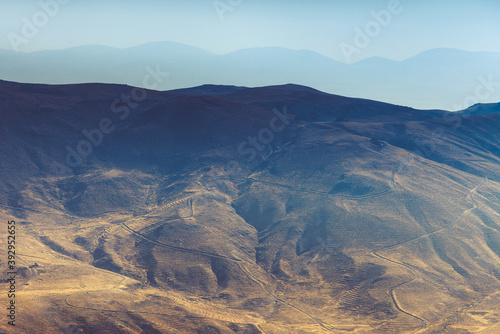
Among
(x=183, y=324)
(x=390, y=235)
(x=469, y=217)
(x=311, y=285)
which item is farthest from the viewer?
(x=469, y=217)

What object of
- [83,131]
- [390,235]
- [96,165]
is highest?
[83,131]

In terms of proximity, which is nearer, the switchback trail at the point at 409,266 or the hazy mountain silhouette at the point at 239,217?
the hazy mountain silhouette at the point at 239,217

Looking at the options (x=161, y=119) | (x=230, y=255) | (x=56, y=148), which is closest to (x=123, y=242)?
(x=230, y=255)

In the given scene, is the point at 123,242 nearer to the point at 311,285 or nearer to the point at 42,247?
the point at 42,247

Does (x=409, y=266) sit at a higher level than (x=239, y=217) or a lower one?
lower

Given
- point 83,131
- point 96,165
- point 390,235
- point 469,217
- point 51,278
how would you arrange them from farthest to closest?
point 83,131, point 96,165, point 469,217, point 390,235, point 51,278

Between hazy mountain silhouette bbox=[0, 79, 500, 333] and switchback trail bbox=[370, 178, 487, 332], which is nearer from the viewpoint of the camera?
hazy mountain silhouette bbox=[0, 79, 500, 333]

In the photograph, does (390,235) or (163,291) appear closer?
(163,291)

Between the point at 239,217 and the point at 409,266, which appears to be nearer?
the point at 409,266
